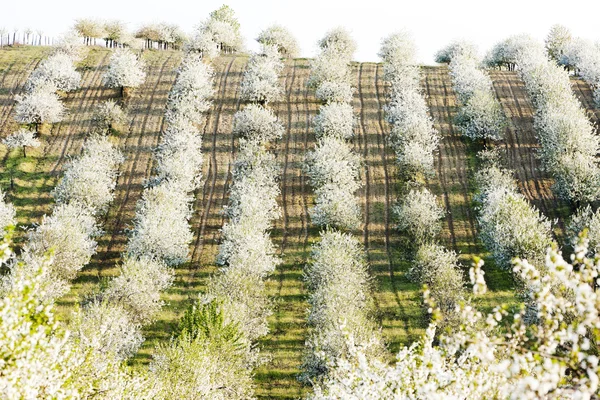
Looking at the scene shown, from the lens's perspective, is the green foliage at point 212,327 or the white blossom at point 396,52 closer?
the green foliage at point 212,327

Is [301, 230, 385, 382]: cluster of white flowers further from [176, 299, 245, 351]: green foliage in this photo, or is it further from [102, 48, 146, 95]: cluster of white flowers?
[102, 48, 146, 95]: cluster of white flowers

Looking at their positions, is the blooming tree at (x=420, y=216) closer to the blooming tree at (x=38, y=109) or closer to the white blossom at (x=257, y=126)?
the white blossom at (x=257, y=126)

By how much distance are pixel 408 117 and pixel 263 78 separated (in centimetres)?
2667

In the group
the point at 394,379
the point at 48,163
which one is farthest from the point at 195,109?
the point at 394,379

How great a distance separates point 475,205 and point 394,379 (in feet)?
166

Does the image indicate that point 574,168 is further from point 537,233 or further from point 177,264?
point 177,264

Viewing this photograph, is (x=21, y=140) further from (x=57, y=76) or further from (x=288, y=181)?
(x=288, y=181)

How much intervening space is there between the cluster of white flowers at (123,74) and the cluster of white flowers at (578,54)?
74.5m

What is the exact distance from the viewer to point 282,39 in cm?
11875

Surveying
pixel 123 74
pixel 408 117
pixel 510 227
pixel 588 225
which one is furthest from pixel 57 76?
pixel 588 225

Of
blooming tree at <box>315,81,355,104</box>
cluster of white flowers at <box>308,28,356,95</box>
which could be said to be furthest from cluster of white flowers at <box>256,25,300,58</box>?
blooming tree at <box>315,81,355,104</box>

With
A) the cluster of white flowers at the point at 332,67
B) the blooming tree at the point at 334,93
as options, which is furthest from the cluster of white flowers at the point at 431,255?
the cluster of white flowers at the point at 332,67

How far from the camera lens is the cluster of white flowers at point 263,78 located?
87375 millimetres

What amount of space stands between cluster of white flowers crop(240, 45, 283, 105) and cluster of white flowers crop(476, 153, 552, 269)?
38.1 metres
